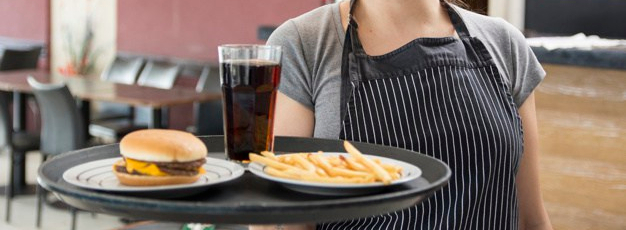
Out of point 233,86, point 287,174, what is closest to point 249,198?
point 287,174

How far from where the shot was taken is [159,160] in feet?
3.70

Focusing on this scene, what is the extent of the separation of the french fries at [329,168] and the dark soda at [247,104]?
2.8 inches

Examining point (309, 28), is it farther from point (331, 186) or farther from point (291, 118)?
point (331, 186)

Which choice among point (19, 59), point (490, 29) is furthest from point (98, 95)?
point (490, 29)

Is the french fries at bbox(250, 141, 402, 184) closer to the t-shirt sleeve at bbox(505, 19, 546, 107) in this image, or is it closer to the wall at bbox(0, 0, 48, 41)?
the t-shirt sleeve at bbox(505, 19, 546, 107)

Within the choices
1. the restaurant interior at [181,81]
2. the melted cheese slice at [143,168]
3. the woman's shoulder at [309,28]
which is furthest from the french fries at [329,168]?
the restaurant interior at [181,81]

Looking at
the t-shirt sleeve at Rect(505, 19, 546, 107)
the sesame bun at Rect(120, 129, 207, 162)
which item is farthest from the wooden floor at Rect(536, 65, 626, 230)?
the sesame bun at Rect(120, 129, 207, 162)

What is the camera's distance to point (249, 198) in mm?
1085

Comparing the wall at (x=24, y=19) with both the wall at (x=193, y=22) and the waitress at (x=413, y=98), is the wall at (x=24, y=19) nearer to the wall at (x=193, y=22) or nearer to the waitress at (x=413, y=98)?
the wall at (x=193, y=22)

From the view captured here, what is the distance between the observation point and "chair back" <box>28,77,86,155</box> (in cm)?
560

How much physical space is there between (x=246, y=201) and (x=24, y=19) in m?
8.42

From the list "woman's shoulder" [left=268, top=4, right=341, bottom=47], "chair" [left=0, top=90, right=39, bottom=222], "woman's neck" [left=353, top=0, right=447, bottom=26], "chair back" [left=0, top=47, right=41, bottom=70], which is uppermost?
"woman's neck" [left=353, top=0, right=447, bottom=26]

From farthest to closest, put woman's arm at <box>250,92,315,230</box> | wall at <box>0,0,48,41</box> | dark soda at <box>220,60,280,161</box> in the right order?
1. wall at <box>0,0,48,41</box>
2. woman's arm at <box>250,92,315,230</box>
3. dark soda at <box>220,60,280,161</box>

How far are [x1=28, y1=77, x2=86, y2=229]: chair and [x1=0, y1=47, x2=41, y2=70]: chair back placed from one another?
2.20m
